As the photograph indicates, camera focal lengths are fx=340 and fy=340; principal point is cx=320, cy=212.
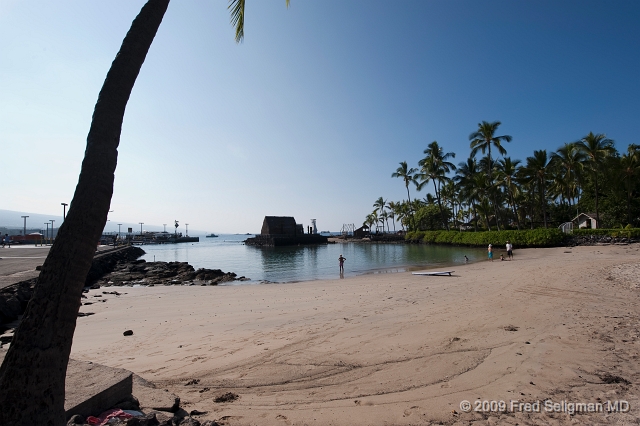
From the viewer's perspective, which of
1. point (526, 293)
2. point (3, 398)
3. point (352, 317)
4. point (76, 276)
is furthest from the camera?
point (526, 293)

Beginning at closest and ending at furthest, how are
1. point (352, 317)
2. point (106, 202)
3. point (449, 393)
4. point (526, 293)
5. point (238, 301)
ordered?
point (106, 202)
point (449, 393)
point (352, 317)
point (526, 293)
point (238, 301)

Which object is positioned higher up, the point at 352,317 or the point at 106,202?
the point at 106,202

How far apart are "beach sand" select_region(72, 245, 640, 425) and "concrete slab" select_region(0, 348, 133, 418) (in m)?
0.82

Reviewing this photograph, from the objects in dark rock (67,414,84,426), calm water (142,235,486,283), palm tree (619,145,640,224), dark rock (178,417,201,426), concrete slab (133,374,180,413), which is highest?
A: palm tree (619,145,640,224)

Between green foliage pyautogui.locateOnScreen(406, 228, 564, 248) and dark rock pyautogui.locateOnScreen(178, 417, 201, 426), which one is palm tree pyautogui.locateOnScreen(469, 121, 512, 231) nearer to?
green foliage pyautogui.locateOnScreen(406, 228, 564, 248)

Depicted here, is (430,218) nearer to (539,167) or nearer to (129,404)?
(539,167)

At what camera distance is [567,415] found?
3.87 metres

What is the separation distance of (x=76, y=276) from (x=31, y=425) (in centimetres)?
101

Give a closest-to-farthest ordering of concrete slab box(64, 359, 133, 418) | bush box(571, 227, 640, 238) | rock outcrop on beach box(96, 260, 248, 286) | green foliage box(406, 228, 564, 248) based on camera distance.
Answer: concrete slab box(64, 359, 133, 418) < rock outcrop on beach box(96, 260, 248, 286) < bush box(571, 227, 640, 238) < green foliage box(406, 228, 564, 248)

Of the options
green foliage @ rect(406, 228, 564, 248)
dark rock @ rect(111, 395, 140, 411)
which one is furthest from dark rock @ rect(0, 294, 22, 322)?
green foliage @ rect(406, 228, 564, 248)

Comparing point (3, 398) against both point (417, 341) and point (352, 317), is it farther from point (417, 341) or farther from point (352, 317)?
point (352, 317)

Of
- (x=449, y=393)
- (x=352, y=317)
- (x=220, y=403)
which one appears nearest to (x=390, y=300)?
(x=352, y=317)

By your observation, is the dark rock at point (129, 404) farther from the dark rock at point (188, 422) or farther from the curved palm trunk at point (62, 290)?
the curved palm trunk at point (62, 290)

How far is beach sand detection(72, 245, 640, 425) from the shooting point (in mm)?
4156
